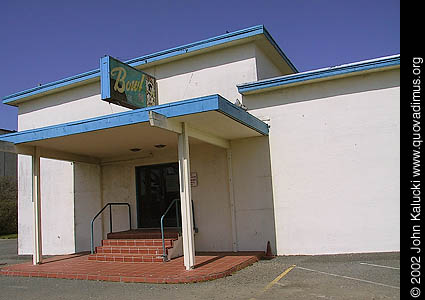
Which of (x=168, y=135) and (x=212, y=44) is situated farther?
(x=212, y=44)

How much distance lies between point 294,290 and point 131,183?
7.25 metres

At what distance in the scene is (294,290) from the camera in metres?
6.54

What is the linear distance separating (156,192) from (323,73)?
569cm

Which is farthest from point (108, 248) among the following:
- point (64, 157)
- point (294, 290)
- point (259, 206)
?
point (294, 290)

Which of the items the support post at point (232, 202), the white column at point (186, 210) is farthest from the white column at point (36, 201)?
the support post at point (232, 202)

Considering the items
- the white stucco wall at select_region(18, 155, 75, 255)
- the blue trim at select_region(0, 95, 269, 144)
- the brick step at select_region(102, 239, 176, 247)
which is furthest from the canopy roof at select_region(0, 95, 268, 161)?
the brick step at select_region(102, 239, 176, 247)

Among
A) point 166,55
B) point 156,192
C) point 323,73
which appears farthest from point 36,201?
point 323,73

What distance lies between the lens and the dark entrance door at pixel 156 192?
11.9 m

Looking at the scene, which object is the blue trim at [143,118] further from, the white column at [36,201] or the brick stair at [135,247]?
the brick stair at [135,247]

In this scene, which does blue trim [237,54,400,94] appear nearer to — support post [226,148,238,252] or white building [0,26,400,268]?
white building [0,26,400,268]

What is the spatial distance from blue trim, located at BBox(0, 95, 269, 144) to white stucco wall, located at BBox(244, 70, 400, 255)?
3.46 ft

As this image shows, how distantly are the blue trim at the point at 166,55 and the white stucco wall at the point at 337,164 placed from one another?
177 cm
